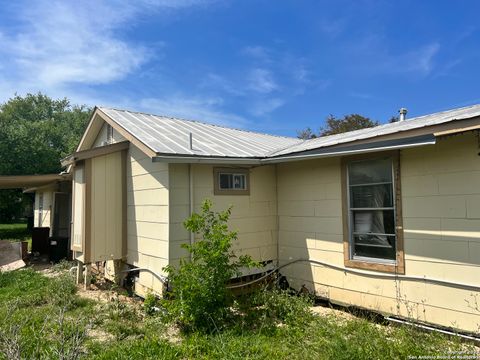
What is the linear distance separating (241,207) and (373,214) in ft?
8.26

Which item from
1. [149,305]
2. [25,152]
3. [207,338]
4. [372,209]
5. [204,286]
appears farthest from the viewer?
[25,152]

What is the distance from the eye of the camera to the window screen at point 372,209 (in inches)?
215

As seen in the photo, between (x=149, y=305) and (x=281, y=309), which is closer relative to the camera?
(x=281, y=309)

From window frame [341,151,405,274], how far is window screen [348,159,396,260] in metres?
0.05

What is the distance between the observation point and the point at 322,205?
6.42 metres

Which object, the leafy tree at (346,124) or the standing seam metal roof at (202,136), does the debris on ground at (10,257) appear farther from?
the leafy tree at (346,124)

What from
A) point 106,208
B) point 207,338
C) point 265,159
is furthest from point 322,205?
point 106,208

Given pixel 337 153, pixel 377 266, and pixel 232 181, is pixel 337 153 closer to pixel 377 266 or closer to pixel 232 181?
pixel 377 266

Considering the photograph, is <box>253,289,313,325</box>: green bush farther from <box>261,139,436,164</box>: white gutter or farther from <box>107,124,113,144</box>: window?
<box>107,124,113,144</box>: window

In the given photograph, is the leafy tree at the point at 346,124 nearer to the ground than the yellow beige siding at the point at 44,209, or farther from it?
farther from it

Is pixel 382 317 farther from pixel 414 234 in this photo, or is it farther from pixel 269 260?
pixel 269 260

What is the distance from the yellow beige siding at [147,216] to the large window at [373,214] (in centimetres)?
324

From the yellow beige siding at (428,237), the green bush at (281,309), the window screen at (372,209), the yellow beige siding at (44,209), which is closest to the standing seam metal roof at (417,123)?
the yellow beige siding at (428,237)

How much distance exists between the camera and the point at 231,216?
673 cm
